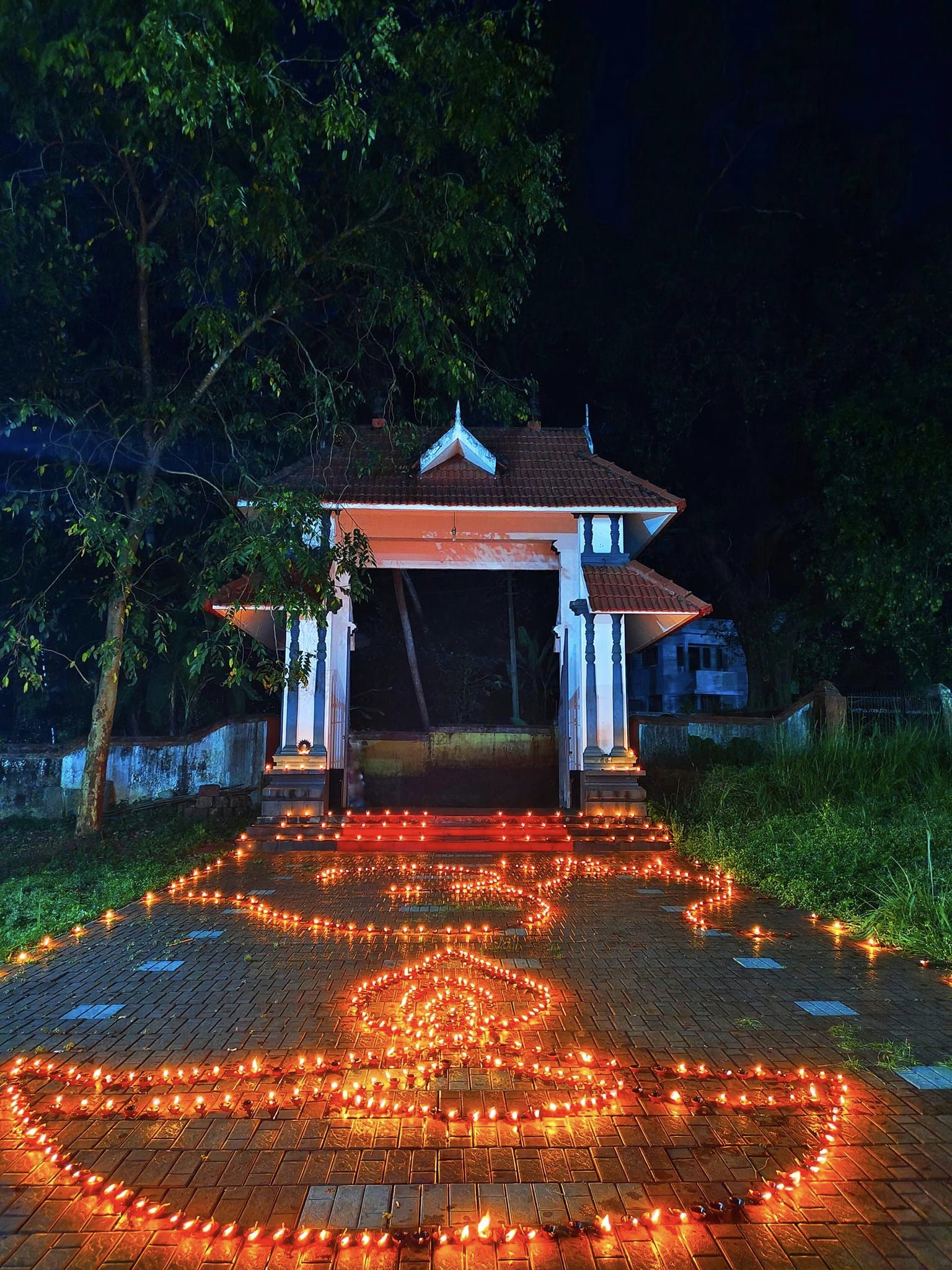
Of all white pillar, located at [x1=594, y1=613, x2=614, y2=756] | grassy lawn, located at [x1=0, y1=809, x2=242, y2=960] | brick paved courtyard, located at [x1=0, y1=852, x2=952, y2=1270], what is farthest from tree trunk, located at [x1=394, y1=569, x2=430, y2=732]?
brick paved courtyard, located at [x1=0, y1=852, x2=952, y2=1270]

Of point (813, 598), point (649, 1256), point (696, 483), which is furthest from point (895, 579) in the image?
point (649, 1256)

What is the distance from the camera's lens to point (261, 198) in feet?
30.2

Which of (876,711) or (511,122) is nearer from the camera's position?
(511,122)

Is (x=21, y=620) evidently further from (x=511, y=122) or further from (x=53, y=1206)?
(x=53, y=1206)

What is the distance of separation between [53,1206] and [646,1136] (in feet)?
6.57

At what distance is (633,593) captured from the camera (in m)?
11.4

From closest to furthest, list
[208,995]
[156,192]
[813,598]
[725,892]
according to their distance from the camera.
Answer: [208,995] < [725,892] < [156,192] < [813,598]

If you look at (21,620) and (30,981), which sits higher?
(21,620)

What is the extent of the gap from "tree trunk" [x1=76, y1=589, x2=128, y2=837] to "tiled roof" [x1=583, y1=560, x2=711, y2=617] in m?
5.98

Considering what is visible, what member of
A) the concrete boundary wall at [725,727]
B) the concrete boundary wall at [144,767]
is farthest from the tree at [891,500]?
the concrete boundary wall at [144,767]

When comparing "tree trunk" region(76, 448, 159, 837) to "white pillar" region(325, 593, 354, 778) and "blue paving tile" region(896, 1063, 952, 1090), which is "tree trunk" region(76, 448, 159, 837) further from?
"blue paving tile" region(896, 1063, 952, 1090)

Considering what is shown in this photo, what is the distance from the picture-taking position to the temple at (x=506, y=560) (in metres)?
11.1

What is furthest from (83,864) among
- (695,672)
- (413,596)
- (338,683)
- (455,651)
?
(695,672)

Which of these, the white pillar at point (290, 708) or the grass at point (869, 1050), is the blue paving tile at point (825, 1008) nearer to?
the grass at point (869, 1050)
